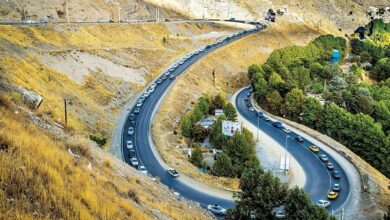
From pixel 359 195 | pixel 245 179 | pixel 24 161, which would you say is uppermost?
pixel 24 161

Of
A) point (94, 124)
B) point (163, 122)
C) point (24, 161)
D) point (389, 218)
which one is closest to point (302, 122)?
point (163, 122)

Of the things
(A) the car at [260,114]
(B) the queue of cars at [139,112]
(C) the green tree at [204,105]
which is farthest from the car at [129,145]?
(A) the car at [260,114]

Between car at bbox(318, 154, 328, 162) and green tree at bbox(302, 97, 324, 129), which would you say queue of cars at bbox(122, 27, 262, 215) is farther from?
green tree at bbox(302, 97, 324, 129)

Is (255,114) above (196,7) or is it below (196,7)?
below

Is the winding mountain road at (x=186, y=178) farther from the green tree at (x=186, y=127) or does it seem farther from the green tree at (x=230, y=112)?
the green tree at (x=230, y=112)

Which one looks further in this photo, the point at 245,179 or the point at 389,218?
the point at 389,218

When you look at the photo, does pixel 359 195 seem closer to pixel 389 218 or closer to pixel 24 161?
pixel 389 218
